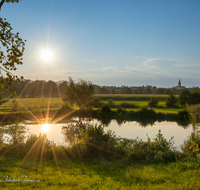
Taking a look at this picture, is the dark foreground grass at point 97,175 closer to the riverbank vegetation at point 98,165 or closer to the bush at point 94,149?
the riverbank vegetation at point 98,165

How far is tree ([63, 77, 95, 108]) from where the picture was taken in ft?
122

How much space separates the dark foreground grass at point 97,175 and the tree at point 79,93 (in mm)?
29660

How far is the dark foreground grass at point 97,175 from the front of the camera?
5.05 meters

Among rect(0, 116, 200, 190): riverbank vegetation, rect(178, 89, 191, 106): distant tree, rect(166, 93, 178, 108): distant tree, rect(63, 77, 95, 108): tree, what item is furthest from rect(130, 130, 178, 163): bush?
rect(166, 93, 178, 108): distant tree

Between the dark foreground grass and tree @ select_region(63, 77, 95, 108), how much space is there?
29660 millimetres

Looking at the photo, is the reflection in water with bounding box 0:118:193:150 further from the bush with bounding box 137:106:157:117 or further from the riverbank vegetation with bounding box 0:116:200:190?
the bush with bounding box 137:106:157:117

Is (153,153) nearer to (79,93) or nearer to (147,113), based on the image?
(147,113)

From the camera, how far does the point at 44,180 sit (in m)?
5.52

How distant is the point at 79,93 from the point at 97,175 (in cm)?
3155

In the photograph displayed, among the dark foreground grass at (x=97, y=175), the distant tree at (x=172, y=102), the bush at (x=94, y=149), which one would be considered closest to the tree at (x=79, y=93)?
the distant tree at (x=172, y=102)

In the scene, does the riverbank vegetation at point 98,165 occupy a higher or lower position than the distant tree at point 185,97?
lower

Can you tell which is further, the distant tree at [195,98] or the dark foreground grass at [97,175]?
the distant tree at [195,98]

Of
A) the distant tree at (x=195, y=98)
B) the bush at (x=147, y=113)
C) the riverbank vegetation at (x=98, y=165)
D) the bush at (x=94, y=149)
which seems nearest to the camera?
the riverbank vegetation at (x=98, y=165)

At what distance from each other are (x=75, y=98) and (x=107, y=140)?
91.7 ft
